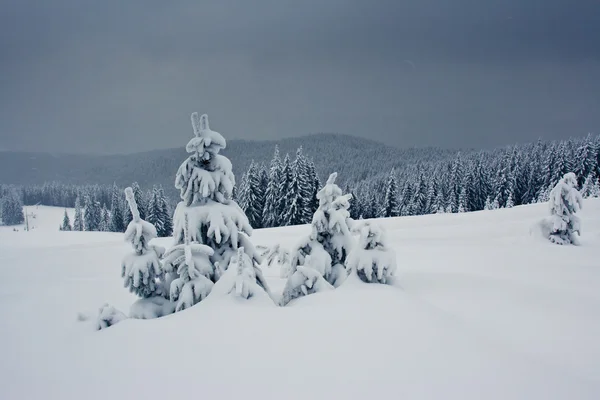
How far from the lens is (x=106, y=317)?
5043 millimetres

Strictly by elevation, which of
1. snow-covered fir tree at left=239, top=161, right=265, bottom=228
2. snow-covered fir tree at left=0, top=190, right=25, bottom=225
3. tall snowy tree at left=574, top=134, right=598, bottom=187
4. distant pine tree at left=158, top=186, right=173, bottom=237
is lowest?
snow-covered fir tree at left=0, top=190, right=25, bottom=225

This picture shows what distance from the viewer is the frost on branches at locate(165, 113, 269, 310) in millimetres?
6523

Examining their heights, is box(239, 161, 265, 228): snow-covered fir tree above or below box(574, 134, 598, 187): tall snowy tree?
below

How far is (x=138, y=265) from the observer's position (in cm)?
591

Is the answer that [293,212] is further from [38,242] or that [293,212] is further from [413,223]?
[38,242]

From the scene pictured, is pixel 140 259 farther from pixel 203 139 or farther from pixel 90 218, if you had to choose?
pixel 90 218

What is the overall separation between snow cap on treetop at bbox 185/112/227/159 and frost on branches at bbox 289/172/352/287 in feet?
8.49

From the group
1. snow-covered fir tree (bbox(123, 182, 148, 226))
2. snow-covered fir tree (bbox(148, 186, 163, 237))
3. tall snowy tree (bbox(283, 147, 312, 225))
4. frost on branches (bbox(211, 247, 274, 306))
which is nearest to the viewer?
frost on branches (bbox(211, 247, 274, 306))

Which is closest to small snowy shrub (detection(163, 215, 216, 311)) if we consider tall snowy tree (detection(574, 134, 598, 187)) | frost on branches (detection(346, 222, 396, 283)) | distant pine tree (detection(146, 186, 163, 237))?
frost on branches (detection(346, 222, 396, 283))

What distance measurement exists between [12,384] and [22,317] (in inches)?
215

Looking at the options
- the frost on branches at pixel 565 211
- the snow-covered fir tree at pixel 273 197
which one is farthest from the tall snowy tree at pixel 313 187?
the frost on branches at pixel 565 211

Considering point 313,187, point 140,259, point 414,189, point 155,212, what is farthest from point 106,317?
point 414,189

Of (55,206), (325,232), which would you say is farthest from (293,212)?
(55,206)

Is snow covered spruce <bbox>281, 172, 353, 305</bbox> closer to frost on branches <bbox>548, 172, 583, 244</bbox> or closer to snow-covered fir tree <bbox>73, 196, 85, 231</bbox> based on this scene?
frost on branches <bbox>548, 172, 583, 244</bbox>
